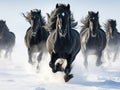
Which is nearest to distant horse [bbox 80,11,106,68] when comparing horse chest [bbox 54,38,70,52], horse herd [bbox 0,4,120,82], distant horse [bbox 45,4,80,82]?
horse herd [bbox 0,4,120,82]

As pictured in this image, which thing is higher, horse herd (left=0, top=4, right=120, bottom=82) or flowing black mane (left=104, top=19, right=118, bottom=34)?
flowing black mane (left=104, top=19, right=118, bottom=34)

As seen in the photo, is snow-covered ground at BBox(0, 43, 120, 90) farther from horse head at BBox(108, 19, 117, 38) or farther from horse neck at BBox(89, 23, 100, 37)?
horse head at BBox(108, 19, 117, 38)

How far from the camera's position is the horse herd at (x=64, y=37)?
15.8 m

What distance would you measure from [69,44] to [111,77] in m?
2.78

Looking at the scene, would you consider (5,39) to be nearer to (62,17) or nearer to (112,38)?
(112,38)

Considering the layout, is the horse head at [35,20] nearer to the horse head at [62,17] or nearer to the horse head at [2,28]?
the horse head at [62,17]

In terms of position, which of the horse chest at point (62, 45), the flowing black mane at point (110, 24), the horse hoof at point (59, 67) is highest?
the flowing black mane at point (110, 24)

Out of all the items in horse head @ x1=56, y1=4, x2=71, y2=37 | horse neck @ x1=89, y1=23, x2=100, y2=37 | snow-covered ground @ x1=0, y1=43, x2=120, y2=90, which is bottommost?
snow-covered ground @ x1=0, y1=43, x2=120, y2=90

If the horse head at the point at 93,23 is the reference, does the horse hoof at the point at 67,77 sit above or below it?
below

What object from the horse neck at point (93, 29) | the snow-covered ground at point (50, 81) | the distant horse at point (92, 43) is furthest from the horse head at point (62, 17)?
the distant horse at point (92, 43)

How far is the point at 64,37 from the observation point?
51.7 ft

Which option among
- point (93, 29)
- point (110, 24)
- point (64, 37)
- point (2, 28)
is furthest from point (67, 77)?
point (2, 28)

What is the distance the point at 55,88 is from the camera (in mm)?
14336

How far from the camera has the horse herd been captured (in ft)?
51.8
